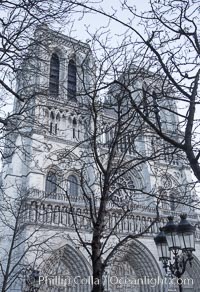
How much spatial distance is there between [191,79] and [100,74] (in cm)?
184

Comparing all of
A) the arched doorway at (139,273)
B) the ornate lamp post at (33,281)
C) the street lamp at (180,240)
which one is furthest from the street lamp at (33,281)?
the arched doorway at (139,273)

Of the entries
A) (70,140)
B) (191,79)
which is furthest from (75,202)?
(191,79)

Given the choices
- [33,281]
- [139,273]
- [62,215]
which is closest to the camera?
[33,281]

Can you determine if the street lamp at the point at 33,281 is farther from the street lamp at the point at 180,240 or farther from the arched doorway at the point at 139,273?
the arched doorway at the point at 139,273

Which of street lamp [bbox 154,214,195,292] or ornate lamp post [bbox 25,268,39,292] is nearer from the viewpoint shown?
street lamp [bbox 154,214,195,292]

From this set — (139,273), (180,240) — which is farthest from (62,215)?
(180,240)

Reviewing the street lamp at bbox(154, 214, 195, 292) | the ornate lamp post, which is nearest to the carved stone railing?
the ornate lamp post

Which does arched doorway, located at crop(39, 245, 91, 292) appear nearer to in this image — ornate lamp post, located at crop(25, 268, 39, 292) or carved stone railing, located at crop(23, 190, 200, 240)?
carved stone railing, located at crop(23, 190, 200, 240)

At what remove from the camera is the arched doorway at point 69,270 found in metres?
15.1

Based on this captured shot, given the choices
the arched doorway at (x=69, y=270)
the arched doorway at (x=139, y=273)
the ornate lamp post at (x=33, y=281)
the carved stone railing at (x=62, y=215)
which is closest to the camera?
the ornate lamp post at (x=33, y=281)

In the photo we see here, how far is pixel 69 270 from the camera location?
16125 millimetres

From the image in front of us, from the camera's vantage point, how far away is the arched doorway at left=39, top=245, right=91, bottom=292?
1509 centimetres

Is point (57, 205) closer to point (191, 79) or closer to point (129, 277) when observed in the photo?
point (129, 277)

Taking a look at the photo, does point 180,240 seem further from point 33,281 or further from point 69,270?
point 69,270
